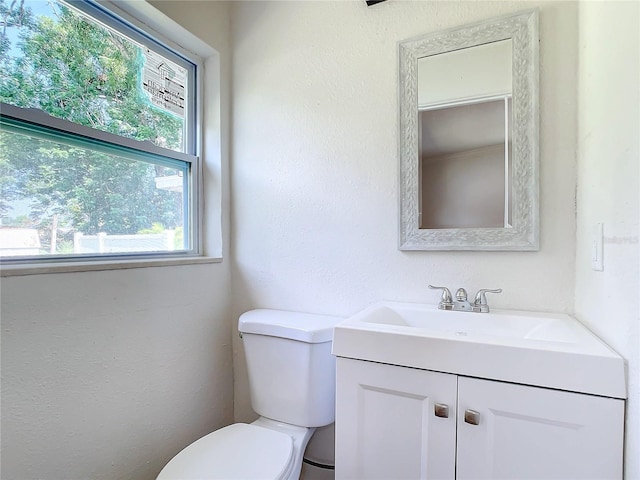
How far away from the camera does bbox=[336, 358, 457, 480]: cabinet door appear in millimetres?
830

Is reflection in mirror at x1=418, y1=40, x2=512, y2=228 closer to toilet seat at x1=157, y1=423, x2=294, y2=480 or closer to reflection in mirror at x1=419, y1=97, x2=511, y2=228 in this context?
reflection in mirror at x1=419, y1=97, x2=511, y2=228

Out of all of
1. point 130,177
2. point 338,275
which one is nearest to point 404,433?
point 338,275

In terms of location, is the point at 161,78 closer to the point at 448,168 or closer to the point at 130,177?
the point at 130,177

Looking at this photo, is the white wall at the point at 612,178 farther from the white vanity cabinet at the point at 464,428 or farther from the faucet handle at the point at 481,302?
the faucet handle at the point at 481,302

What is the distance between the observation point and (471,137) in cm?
117

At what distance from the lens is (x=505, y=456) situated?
772mm

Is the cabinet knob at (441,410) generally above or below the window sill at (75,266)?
below

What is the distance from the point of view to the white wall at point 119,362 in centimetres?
88

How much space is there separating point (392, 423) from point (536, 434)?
1.10ft

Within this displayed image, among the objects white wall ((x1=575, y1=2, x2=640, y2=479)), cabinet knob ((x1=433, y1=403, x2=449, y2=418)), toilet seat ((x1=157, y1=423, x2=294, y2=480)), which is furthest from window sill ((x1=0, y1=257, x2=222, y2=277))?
white wall ((x1=575, y1=2, x2=640, y2=479))

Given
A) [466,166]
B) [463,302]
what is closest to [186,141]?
[466,166]

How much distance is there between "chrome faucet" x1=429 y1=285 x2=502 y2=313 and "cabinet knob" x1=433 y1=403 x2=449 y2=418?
0.37 meters

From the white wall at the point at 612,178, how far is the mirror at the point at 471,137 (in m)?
0.14

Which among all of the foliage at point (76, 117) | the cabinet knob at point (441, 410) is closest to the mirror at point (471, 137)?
the cabinet knob at point (441, 410)
